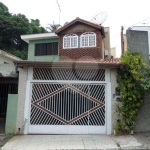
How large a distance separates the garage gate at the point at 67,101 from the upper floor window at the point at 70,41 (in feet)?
18.2

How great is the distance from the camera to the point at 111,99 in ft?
26.3

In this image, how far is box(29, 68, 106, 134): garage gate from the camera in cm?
793

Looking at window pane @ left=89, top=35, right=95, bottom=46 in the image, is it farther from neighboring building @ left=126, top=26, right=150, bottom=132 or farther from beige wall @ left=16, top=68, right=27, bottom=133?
beige wall @ left=16, top=68, right=27, bottom=133

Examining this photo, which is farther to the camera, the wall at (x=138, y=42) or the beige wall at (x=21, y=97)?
the wall at (x=138, y=42)

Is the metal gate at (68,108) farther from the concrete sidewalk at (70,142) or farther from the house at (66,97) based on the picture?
the concrete sidewalk at (70,142)

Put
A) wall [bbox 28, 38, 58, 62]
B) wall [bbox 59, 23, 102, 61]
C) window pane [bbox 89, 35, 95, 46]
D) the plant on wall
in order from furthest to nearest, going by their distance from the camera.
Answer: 1. wall [bbox 28, 38, 58, 62]
2. window pane [bbox 89, 35, 95, 46]
3. wall [bbox 59, 23, 102, 61]
4. the plant on wall

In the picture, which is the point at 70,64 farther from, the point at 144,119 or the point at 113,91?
the point at 144,119

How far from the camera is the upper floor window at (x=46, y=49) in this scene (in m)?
16.5

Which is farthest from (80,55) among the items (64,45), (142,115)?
(142,115)

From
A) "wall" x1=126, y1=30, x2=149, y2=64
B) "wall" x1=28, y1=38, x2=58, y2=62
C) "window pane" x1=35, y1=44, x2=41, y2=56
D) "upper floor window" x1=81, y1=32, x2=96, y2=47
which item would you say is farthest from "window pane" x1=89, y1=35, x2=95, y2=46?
"window pane" x1=35, y1=44, x2=41, y2=56

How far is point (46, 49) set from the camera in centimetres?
1670

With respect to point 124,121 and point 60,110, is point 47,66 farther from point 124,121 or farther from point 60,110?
point 124,121

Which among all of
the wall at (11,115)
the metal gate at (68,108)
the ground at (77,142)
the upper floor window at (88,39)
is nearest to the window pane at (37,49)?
the upper floor window at (88,39)

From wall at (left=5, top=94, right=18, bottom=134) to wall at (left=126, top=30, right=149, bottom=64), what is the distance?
6285 millimetres
